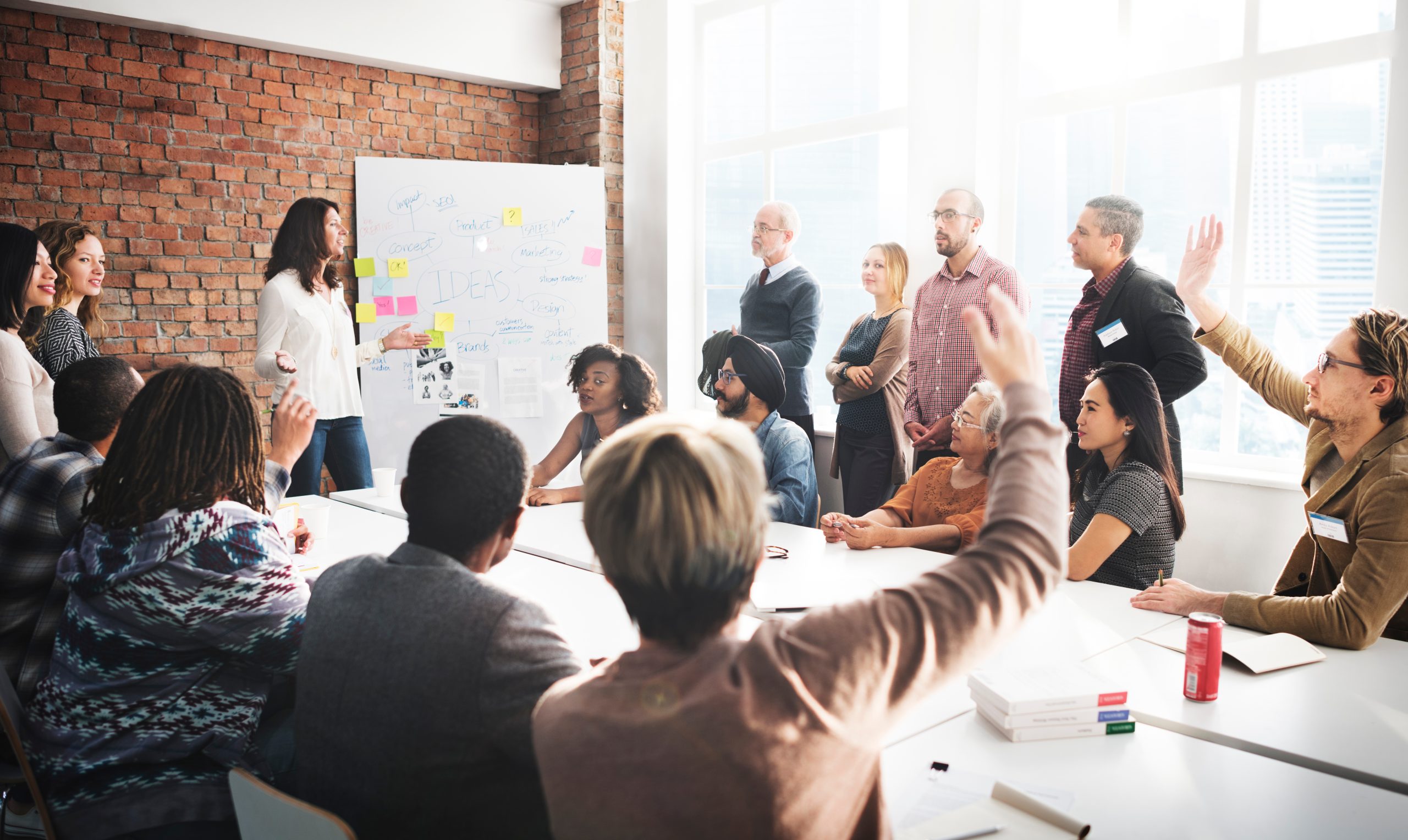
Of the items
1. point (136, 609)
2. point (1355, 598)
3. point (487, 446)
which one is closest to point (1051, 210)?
point (1355, 598)

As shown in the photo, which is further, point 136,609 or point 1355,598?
point 1355,598

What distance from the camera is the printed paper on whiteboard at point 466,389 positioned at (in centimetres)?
534

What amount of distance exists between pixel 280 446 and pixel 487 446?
1116 millimetres

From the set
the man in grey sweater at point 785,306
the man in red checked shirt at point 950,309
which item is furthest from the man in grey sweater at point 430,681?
the man in grey sweater at point 785,306

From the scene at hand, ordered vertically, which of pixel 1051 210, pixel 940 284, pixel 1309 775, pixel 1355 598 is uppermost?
pixel 1051 210

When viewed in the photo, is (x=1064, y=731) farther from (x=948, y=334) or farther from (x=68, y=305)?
(x=68, y=305)

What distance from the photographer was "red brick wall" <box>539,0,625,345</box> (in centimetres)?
577

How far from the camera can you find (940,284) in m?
4.09

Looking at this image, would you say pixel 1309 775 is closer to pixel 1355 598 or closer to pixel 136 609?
pixel 1355 598

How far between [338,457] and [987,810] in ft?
12.2

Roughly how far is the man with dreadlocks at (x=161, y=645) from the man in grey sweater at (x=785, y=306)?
10.4ft

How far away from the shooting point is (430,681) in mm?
1108

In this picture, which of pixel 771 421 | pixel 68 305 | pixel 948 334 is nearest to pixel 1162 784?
pixel 771 421

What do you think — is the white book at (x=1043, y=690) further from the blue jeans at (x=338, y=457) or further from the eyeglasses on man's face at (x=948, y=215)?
the blue jeans at (x=338, y=457)
